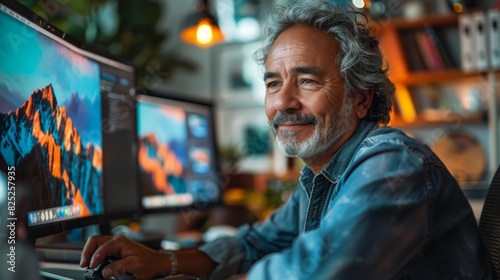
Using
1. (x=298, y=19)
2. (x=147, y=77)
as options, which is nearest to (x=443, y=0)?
(x=147, y=77)

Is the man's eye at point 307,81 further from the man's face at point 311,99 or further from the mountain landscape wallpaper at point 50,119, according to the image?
the mountain landscape wallpaper at point 50,119

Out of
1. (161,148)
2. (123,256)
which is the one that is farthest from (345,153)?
(161,148)

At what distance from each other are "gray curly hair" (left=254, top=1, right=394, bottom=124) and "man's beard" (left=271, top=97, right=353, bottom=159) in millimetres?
57

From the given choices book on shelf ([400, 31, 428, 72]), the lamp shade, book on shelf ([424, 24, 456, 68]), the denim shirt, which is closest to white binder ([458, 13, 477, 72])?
book on shelf ([424, 24, 456, 68])

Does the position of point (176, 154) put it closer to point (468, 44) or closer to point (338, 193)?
point (338, 193)

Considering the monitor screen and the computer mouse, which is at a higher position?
the monitor screen

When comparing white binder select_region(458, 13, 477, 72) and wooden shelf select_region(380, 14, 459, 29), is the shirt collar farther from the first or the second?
wooden shelf select_region(380, 14, 459, 29)

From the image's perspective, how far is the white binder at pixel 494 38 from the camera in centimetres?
311

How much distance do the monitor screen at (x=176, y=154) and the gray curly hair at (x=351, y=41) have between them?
0.67 meters

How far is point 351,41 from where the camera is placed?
3.55ft

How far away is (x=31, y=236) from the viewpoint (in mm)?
848

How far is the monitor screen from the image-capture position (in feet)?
5.64

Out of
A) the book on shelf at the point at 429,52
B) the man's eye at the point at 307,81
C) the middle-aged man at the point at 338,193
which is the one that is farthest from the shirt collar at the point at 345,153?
the book on shelf at the point at 429,52

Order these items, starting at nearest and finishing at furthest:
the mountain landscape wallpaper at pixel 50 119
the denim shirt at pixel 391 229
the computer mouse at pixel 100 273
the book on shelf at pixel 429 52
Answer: the denim shirt at pixel 391 229, the mountain landscape wallpaper at pixel 50 119, the computer mouse at pixel 100 273, the book on shelf at pixel 429 52
